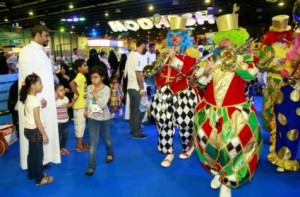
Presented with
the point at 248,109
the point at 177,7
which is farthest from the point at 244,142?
the point at 177,7

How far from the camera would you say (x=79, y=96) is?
409 cm

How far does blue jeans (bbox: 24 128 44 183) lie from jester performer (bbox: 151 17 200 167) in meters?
1.32

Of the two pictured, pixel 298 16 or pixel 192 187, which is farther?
pixel 192 187

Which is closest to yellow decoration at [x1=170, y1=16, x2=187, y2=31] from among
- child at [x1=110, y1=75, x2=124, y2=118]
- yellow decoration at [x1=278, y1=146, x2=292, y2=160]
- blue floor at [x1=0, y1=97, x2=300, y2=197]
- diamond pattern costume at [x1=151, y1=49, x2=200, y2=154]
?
diamond pattern costume at [x1=151, y1=49, x2=200, y2=154]

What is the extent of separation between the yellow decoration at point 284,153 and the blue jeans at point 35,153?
2752mm

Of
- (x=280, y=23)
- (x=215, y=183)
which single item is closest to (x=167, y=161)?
(x=215, y=183)

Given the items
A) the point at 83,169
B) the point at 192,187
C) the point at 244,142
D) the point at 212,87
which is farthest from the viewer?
the point at 83,169

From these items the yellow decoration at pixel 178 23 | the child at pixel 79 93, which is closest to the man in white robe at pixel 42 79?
the child at pixel 79 93

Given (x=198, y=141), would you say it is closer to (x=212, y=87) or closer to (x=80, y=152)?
(x=212, y=87)

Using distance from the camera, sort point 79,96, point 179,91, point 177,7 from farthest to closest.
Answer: point 177,7, point 79,96, point 179,91

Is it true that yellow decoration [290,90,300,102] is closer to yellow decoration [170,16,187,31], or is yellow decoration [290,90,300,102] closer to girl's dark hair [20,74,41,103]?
yellow decoration [170,16,187,31]

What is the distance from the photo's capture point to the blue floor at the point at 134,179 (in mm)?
3012

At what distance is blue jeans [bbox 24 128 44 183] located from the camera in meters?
3.02

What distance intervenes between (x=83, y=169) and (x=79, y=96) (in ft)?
3.39
